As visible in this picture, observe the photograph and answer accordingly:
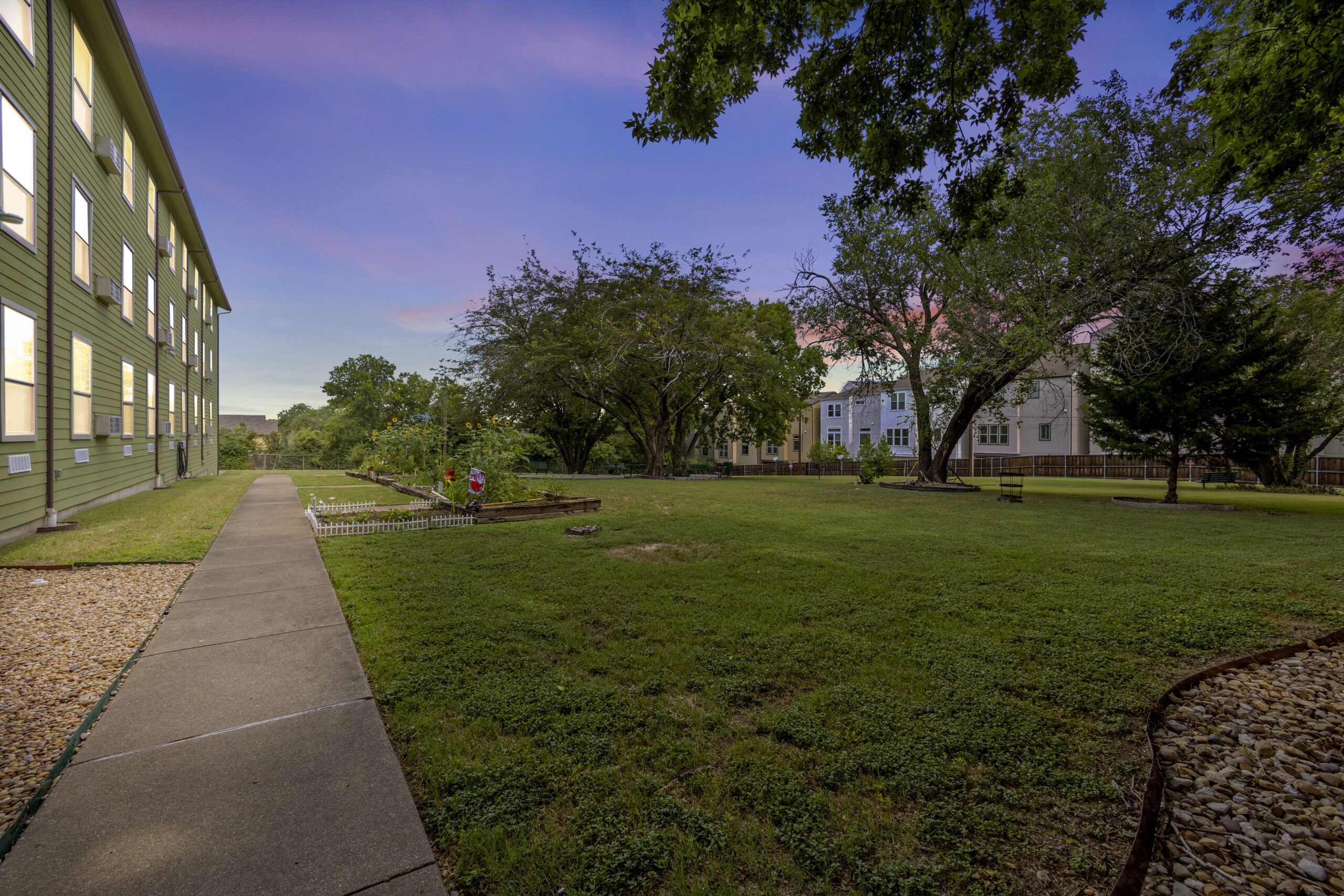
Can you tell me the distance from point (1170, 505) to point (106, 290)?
75.2ft

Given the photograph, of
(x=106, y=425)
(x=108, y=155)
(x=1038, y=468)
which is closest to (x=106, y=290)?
(x=106, y=425)

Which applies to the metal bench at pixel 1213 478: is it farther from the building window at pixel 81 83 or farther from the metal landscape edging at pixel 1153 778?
the building window at pixel 81 83

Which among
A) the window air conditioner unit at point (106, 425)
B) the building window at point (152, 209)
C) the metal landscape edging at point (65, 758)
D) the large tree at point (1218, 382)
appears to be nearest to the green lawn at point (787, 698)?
the metal landscape edging at point (65, 758)

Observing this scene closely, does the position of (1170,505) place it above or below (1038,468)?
below

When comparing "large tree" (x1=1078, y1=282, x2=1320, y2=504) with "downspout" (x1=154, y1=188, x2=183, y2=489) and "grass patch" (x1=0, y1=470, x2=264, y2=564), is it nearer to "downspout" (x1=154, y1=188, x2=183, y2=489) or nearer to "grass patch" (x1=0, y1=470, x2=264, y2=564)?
"grass patch" (x1=0, y1=470, x2=264, y2=564)

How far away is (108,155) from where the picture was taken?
957 cm

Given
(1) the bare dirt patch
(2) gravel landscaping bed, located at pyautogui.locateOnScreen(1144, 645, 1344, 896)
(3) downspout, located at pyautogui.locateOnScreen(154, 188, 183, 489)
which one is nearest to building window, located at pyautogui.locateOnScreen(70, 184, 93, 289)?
(3) downspout, located at pyautogui.locateOnScreen(154, 188, 183, 489)

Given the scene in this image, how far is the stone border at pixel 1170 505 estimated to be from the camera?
12.4 meters

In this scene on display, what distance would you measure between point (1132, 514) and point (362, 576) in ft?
46.0

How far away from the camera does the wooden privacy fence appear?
30.9m

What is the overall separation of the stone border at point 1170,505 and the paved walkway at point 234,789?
1577 cm

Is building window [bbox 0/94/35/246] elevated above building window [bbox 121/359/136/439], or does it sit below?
above

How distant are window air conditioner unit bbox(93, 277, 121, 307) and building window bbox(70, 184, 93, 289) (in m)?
0.11

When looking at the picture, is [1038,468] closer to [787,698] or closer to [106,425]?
[787,698]
